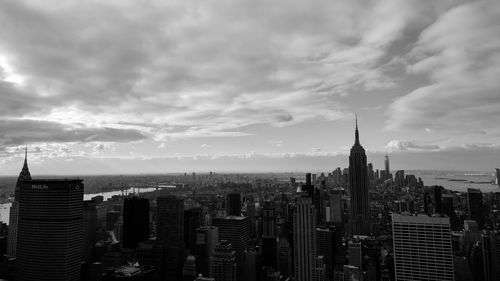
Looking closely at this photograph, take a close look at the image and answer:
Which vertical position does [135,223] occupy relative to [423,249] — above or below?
below

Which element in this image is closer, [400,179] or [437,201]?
[437,201]

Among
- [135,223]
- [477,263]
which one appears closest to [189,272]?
[135,223]

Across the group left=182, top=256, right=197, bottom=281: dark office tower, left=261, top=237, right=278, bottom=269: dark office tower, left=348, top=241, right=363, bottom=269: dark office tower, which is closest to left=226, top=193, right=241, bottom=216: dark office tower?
left=261, top=237, right=278, bottom=269: dark office tower

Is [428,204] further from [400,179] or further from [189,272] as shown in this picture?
[189,272]

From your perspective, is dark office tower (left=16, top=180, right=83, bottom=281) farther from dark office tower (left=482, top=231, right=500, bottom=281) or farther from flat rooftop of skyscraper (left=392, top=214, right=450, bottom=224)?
dark office tower (left=482, top=231, right=500, bottom=281)

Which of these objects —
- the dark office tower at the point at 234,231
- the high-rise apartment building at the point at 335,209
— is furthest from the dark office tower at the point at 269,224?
the high-rise apartment building at the point at 335,209

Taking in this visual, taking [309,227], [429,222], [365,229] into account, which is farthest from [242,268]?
[365,229]

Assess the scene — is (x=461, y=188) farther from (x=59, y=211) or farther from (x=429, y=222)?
(x=59, y=211)

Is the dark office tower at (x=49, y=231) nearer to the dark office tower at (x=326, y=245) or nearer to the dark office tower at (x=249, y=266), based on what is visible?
the dark office tower at (x=249, y=266)
